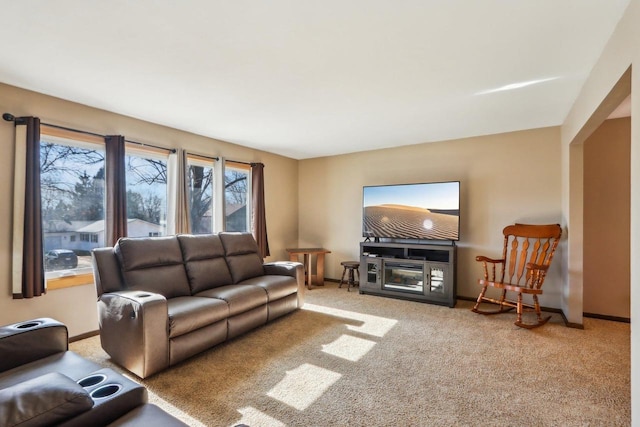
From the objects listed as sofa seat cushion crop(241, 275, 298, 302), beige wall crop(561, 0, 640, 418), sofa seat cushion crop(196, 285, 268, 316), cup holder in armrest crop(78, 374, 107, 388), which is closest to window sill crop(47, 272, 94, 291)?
sofa seat cushion crop(196, 285, 268, 316)

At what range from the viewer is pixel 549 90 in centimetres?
276

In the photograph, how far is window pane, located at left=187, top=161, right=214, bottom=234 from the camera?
423 cm

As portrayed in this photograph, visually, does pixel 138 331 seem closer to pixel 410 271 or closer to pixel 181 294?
pixel 181 294

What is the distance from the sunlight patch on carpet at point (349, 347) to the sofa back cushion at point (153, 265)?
1542 mm

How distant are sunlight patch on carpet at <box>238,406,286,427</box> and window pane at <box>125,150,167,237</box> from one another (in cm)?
261

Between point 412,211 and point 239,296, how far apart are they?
280 centimetres

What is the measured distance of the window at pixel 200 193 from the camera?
4215 millimetres

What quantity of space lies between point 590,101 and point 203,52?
298 cm

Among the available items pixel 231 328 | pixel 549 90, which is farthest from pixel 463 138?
pixel 231 328

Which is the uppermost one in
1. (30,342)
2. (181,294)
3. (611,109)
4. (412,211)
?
(611,109)

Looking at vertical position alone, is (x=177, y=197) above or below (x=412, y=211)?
above

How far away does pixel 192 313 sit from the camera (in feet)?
8.22

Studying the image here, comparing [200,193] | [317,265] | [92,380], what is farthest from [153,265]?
[317,265]

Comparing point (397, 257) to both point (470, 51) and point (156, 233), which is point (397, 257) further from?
point (156, 233)
